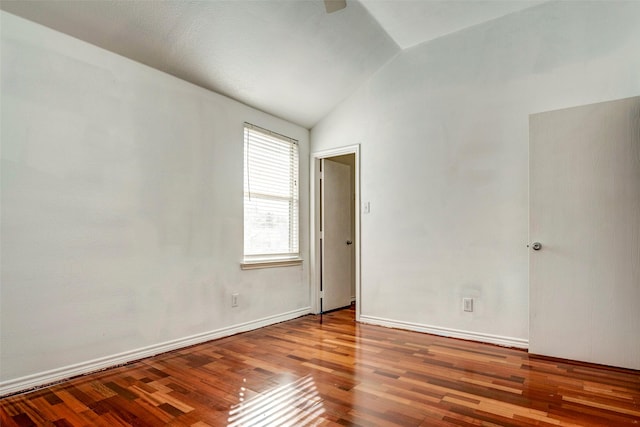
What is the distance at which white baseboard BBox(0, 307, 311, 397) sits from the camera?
2.37 metres

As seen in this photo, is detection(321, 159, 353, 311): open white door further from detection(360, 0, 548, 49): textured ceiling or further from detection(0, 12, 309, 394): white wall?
detection(360, 0, 548, 49): textured ceiling

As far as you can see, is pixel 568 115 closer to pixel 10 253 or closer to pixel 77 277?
pixel 77 277

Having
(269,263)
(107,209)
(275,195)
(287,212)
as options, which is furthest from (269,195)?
(107,209)

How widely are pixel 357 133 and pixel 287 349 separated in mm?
2423

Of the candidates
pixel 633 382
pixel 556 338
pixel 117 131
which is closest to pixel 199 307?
pixel 117 131

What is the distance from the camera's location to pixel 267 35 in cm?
318

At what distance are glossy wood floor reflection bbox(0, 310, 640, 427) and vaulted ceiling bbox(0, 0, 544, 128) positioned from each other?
2.36 m

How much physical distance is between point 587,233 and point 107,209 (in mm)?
3582

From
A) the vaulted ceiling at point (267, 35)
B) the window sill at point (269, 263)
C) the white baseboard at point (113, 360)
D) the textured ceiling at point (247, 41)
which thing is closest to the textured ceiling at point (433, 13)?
the vaulted ceiling at point (267, 35)

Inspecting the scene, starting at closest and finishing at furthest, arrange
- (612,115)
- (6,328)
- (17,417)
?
(17,417) < (6,328) < (612,115)

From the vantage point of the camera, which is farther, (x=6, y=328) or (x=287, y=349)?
(x=287, y=349)

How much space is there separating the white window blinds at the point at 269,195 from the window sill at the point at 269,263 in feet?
0.20

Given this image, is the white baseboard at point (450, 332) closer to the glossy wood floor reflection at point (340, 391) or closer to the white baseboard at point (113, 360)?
the glossy wood floor reflection at point (340, 391)

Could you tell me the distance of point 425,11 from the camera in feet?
10.9
